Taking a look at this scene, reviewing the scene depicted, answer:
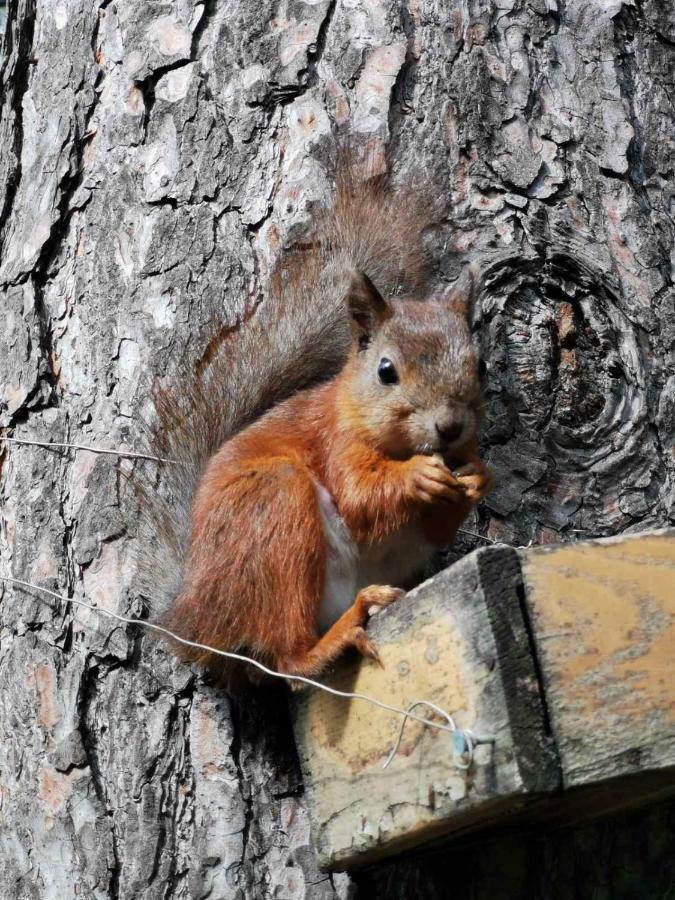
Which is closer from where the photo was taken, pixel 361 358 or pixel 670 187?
pixel 361 358

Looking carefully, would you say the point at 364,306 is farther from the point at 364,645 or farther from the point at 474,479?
the point at 364,645

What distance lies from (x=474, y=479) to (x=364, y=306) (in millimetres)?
371

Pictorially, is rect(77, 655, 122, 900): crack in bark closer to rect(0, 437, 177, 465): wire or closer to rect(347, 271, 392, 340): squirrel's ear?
rect(0, 437, 177, 465): wire

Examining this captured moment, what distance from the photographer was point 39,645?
2.18 meters

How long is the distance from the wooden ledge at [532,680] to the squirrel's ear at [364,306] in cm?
59

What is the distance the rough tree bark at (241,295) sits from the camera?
1988 millimetres

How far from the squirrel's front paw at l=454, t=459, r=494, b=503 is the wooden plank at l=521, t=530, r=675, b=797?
33 cm

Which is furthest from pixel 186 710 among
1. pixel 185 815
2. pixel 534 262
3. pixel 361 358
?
pixel 534 262

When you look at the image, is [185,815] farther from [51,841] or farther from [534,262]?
[534,262]

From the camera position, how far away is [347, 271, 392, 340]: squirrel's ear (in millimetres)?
1970

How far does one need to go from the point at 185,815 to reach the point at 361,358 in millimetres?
812

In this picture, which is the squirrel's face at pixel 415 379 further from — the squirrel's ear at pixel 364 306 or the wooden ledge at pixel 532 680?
the wooden ledge at pixel 532 680

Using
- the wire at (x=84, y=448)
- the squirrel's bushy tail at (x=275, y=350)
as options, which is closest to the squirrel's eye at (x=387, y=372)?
the squirrel's bushy tail at (x=275, y=350)

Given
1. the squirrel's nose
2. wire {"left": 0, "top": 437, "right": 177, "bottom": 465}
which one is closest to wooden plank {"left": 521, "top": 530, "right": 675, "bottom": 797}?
the squirrel's nose
